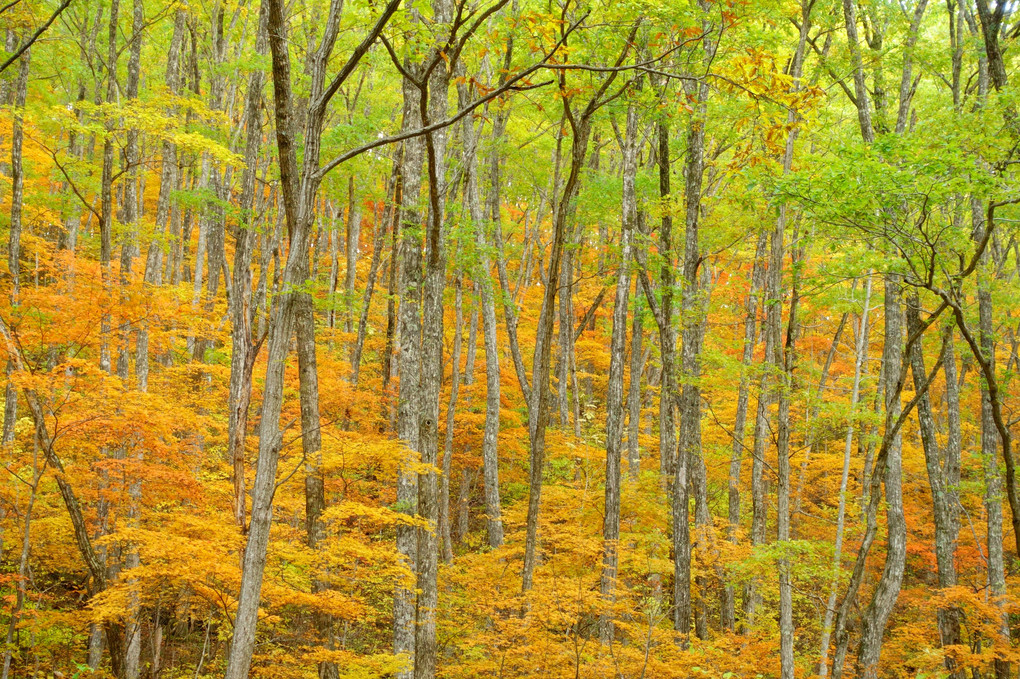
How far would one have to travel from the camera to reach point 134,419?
737 centimetres

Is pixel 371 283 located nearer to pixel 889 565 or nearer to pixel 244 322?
pixel 244 322

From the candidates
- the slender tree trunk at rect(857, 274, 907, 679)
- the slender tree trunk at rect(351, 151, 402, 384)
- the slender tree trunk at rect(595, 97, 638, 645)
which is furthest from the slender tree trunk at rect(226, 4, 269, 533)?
the slender tree trunk at rect(857, 274, 907, 679)

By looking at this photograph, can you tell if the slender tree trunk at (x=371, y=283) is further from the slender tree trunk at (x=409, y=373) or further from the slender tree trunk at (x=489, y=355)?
the slender tree trunk at (x=409, y=373)

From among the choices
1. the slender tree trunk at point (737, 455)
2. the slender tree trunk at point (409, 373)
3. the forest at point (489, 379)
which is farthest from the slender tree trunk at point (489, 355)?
the slender tree trunk at point (737, 455)

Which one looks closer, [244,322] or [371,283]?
[244,322]

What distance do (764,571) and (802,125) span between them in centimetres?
657

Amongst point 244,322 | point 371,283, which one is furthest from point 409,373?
point 371,283

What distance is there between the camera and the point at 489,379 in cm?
1191

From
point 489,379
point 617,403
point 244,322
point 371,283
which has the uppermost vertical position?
point 371,283

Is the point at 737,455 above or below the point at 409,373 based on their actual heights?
below

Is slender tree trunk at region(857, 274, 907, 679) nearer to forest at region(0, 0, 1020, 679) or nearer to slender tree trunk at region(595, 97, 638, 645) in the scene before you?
forest at region(0, 0, 1020, 679)

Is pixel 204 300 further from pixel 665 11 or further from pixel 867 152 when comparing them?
pixel 867 152

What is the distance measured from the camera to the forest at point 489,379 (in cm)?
625

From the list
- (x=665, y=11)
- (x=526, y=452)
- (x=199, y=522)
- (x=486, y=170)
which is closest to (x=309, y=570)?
(x=199, y=522)
